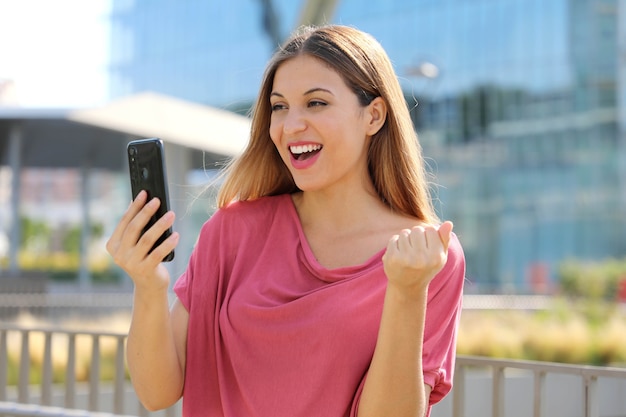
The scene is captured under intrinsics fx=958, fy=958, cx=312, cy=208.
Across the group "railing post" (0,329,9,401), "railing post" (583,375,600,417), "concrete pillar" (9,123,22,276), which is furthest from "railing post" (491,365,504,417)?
"concrete pillar" (9,123,22,276)

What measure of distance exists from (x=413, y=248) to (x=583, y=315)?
12.8 m

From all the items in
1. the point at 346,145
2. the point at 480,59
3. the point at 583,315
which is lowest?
the point at 583,315

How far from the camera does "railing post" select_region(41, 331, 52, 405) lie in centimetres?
521

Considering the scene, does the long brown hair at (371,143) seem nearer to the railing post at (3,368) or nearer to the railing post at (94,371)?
the railing post at (94,371)

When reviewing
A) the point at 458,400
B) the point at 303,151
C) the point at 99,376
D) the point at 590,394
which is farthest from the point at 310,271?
the point at 99,376

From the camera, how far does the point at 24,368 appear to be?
5.47 meters

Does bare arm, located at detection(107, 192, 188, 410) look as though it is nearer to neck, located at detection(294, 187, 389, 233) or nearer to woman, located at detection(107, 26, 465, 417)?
woman, located at detection(107, 26, 465, 417)

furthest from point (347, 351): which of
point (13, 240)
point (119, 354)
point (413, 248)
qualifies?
point (13, 240)

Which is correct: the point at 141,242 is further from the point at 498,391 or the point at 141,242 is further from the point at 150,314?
the point at 498,391

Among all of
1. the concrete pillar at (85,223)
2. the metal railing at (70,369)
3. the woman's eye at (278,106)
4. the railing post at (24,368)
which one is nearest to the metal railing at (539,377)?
the woman's eye at (278,106)

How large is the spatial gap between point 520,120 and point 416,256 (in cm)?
3243

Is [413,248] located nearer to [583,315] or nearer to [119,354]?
[119,354]

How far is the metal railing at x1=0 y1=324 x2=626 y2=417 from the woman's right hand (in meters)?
1.10

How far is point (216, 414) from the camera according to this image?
7.38 feet
